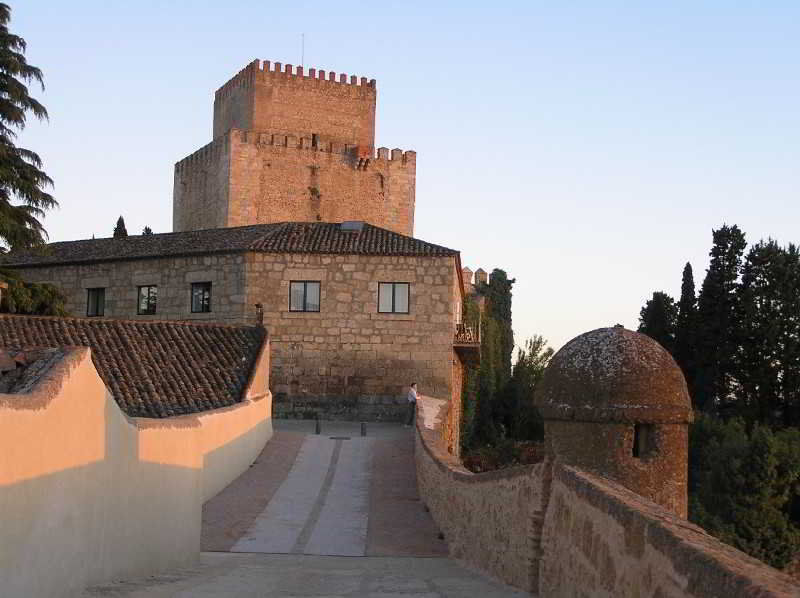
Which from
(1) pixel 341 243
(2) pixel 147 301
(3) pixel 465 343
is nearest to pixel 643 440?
(3) pixel 465 343

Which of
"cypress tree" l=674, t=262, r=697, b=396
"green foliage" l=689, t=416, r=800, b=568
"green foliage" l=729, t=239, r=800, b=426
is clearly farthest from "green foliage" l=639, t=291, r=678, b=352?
"green foliage" l=689, t=416, r=800, b=568

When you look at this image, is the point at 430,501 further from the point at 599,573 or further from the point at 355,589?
the point at 599,573

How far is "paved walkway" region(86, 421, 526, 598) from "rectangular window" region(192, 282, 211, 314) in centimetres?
625

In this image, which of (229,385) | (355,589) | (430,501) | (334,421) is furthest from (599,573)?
(334,421)

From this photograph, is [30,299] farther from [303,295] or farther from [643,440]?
[643,440]

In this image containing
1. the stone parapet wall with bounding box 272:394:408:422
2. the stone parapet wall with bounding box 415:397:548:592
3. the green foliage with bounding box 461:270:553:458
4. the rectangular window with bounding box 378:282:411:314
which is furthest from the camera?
the green foliage with bounding box 461:270:553:458

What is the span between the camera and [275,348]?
29.0m

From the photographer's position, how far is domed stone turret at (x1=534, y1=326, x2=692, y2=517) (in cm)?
957

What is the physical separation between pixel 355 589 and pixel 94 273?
25185 millimetres

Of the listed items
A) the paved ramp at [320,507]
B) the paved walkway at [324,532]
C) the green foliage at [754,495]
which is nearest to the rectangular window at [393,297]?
the paved walkway at [324,532]

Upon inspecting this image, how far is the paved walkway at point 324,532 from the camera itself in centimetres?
912

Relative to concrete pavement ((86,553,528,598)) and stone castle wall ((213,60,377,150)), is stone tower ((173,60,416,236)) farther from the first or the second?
concrete pavement ((86,553,528,598))

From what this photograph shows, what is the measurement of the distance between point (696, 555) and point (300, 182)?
46.1 metres

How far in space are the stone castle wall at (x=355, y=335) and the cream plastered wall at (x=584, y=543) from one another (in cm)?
1540
